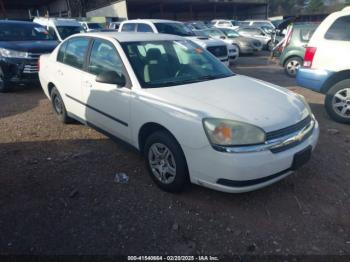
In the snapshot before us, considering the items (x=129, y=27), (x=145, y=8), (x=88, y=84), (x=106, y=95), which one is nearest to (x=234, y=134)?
(x=106, y=95)

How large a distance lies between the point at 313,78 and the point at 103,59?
12.5 feet

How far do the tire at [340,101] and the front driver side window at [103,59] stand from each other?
3.86m

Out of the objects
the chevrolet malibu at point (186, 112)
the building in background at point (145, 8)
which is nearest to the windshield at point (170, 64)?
the chevrolet malibu at point (186, 112)

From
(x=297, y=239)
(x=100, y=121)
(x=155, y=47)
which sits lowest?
(x=297, y=239)

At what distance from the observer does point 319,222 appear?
2773 millimetres

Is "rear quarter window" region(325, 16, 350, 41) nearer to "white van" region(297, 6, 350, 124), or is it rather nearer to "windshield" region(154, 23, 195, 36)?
"white van" region(297, 6, 350, 124)

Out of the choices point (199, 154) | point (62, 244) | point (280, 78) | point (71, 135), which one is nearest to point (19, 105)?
point (71, 135)

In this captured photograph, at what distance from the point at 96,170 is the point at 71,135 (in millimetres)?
1343

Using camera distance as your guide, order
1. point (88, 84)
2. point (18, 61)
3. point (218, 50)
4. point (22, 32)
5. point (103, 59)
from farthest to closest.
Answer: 1. point (218, 50)
2. point (22, 32)
3. point (18, 61)
4. point (88, 84)
5. point (103, 59)

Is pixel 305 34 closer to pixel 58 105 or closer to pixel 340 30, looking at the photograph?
pixel 340 30

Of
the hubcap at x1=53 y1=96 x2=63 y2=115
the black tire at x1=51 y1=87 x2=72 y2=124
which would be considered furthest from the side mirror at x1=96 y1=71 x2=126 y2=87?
the hubcap at x1=53 y1=96 x2=63 y2=115

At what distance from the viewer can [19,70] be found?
7.34 meters

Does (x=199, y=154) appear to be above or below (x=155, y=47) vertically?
below

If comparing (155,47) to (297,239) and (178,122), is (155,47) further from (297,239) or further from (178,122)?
(297,239)
